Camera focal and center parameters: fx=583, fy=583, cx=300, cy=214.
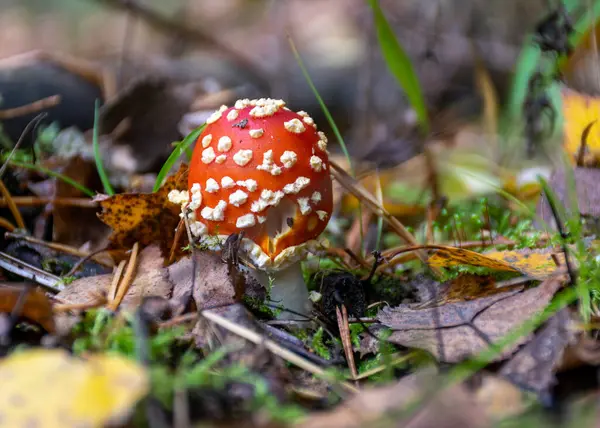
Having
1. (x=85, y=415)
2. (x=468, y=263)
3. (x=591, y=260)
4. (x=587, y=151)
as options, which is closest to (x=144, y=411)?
(x=85, y=415)

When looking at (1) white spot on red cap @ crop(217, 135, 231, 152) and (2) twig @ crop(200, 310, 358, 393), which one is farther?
(1) white spot on red cap @ crop(217, 135, 231, 152)

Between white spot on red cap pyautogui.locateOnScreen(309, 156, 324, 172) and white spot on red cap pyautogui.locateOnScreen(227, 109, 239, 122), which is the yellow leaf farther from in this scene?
white spot on red cap pyautogui.locateOnScreen(227, 109, 239, 122)

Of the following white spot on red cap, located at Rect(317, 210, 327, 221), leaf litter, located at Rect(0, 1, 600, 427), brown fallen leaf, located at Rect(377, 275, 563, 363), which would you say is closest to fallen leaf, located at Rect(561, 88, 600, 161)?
leaf litter, located at Rect(0, 1, 600, 427)

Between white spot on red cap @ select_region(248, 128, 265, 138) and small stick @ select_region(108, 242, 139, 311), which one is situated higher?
white spot on red cap @ select_region(248, 128, 265, 138)

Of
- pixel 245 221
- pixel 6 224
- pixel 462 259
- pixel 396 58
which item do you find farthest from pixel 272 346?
pixel 396 58

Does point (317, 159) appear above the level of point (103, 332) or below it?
above

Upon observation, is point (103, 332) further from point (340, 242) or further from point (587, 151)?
point (587, 151)
